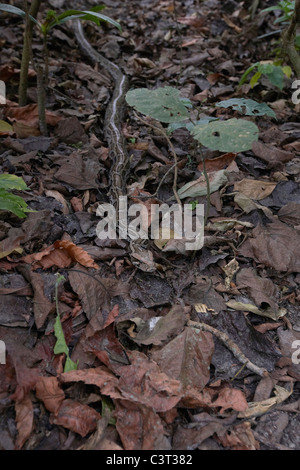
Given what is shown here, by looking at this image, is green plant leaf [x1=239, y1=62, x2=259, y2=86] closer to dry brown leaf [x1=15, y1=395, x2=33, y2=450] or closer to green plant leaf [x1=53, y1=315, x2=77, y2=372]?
green plant leaf [x1=53, y1=315, x2=77, y2=372]

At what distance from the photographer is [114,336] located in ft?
8.26

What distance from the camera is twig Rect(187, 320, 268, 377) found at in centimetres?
242

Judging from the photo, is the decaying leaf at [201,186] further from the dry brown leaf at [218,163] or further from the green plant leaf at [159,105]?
the green plant leaf at [159,105]

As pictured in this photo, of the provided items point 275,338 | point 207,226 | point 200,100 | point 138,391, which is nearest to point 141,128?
point 200,100

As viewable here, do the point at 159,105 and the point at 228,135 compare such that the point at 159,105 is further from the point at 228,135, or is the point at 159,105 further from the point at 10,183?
the point at 10,183

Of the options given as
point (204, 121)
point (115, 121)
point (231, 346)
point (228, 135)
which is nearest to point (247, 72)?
point (115, 121)

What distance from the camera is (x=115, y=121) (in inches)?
179

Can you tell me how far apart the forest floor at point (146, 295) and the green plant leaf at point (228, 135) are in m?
0.86

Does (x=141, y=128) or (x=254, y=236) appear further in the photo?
(x=141, y=128)

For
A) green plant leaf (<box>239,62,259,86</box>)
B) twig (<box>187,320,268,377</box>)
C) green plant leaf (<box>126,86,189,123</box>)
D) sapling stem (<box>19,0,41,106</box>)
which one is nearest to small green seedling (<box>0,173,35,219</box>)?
green plant leaf (<box>126,86,189,123</box>)

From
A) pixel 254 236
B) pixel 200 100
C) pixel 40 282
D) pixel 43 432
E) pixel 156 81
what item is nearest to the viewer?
pixel 43 432

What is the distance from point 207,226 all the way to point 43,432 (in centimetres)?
194

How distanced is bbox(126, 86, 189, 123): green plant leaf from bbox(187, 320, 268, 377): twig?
4.58 feet

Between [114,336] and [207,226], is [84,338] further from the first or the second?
[207,226]
